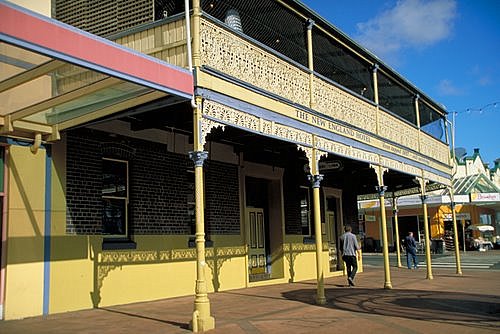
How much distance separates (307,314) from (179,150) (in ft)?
17.0

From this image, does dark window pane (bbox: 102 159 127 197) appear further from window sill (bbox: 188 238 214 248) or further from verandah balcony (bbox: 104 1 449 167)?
verandah balcony (bbox: 104 1 449 167)

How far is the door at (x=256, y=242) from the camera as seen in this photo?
15.4 meters

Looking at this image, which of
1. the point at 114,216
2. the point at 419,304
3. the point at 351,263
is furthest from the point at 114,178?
the point at 351,263

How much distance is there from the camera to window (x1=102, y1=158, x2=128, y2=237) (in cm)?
1100

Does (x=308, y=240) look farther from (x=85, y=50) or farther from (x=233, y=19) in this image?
(x=85, y=50)

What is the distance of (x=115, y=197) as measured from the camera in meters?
11.1

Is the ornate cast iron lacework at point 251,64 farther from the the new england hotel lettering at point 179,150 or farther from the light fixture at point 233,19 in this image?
the light fixture at point 233,19

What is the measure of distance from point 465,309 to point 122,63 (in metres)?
7.54

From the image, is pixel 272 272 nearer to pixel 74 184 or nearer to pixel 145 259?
pixel 145 259

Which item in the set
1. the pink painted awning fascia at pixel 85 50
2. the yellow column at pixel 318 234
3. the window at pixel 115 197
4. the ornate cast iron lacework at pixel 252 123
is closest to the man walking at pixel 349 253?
the yellow column at pixel 318 234

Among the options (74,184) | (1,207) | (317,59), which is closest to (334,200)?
(317,59)

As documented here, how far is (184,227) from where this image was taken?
41.2 ft

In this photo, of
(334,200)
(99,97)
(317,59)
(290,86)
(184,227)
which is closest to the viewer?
(99,97)

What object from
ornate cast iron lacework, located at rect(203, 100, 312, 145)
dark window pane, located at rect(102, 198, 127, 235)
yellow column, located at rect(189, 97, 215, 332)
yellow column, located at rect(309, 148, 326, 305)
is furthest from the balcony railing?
dark window pane, located at rect(102, 198, 127, 235)
